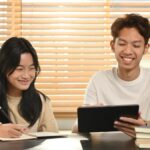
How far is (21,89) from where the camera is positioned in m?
2.10

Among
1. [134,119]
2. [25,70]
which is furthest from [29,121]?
[134,119]

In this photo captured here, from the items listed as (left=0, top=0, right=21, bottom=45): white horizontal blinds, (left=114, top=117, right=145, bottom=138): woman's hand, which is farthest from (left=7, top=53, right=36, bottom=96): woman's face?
(left=0, top=0, right=21, bottom=45): white horizontal blinds

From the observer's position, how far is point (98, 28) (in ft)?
9.17

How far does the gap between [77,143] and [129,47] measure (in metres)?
0.71

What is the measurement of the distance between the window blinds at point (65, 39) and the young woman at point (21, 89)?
629mm

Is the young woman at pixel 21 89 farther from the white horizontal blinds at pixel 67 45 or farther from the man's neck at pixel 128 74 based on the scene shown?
the white horizontal blinds at pixel 67 45

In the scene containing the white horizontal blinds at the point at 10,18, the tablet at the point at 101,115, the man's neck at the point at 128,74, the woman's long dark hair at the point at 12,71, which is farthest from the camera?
the white horizontal blinds at the point at 10,18

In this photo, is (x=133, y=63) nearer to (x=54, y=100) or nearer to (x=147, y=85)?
(x=147, y=85)

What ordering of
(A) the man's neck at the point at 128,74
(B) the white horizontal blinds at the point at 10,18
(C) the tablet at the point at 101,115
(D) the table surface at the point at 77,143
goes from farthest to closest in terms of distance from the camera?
1. (B) the white horizontal blinds at the point at 10,18
2. (A) the man's neck at the point at 128,74
3. (C) the tablet at the point at 101,115
4. (D) the table surface at the point at 77,143

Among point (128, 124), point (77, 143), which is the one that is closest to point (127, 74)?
point (128, 124)

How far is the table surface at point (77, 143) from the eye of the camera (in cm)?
152

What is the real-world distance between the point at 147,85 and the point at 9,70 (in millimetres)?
821

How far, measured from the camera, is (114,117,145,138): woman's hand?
1.72 m

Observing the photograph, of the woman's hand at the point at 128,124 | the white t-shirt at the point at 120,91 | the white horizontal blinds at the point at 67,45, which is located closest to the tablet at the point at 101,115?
the woman's hand at the point at 128,124
